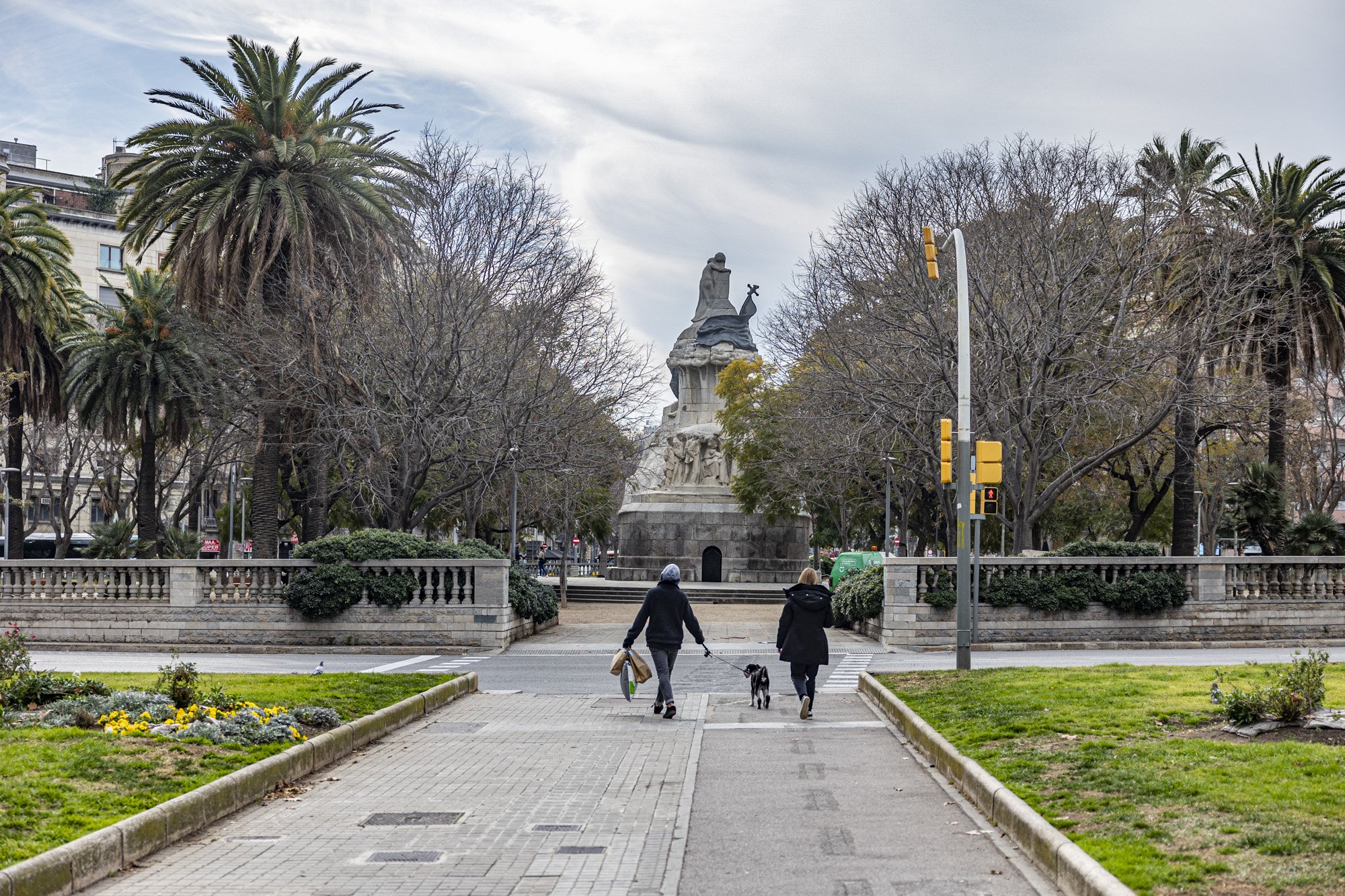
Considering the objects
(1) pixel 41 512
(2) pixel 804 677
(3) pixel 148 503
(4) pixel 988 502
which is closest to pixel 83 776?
(2) pixel 804 677

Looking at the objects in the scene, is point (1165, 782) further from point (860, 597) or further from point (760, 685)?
point (860, 597)

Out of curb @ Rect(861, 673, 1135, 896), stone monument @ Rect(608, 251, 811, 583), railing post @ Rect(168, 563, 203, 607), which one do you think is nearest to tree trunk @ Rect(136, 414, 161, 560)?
railing post @ Rect(168, 563, 203, 607)

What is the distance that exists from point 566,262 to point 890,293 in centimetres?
814

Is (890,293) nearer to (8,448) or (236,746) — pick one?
(236,746)

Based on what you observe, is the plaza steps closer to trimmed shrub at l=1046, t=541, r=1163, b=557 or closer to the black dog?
trimmed shrub at l=1046, t=541, r=1163, b=557

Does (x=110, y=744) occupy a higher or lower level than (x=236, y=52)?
lower

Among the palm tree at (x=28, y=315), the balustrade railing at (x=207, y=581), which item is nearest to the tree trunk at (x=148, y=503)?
the palm tree at (x=28, y=315)

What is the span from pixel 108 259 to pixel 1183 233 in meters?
85.0

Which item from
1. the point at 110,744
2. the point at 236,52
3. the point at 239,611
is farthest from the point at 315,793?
the point at 236,52

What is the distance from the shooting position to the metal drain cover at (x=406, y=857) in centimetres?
835

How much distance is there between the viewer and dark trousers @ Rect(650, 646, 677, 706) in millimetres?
16125

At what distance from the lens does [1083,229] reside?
31.5 meters

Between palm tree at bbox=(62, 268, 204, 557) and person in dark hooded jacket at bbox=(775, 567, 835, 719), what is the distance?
29116mm

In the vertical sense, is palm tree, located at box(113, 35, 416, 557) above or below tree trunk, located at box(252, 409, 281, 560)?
above
